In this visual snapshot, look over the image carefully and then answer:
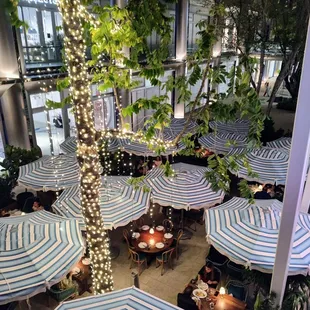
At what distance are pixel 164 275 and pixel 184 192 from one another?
2078 mm

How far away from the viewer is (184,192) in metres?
7.84

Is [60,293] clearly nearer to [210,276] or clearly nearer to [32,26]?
[210,276]

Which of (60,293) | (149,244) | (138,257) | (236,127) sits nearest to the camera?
(60,293)

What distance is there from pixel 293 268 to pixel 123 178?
15.9 feet

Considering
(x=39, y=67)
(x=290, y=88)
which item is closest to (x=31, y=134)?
(x=39, y=67)

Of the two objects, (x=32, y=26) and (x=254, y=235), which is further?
(x=32, y=26)

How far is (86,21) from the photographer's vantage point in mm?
4457

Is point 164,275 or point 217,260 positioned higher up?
point 217,260

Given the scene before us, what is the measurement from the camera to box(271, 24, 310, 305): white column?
143 inches

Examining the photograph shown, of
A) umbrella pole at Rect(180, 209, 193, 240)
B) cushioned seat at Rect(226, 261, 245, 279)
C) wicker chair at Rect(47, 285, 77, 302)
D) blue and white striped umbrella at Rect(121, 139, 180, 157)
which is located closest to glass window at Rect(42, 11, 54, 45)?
blue and white striped umbrella at Rect(121, 139, 180, 157)

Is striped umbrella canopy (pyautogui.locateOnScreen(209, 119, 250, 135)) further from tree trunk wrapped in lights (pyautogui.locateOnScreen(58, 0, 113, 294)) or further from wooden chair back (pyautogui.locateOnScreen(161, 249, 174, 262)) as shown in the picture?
tree trunk wrapped in lights (pyautogui.locateOnScreen(58, 0, 113, 294))

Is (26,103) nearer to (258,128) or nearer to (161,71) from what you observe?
(161,71)

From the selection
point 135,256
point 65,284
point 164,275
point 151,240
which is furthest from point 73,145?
point 164,275

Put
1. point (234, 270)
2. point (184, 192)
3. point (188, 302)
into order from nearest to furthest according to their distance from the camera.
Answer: point (188, 302), point (234, 270), point (184, 192)
